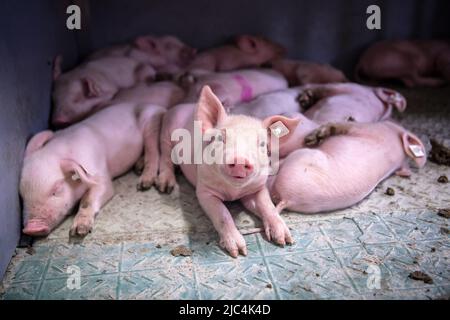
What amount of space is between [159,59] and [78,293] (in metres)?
2.83

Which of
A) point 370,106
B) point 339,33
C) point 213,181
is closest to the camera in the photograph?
point 213,181

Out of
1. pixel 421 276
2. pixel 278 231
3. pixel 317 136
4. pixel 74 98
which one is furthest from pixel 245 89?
pixel 421 276

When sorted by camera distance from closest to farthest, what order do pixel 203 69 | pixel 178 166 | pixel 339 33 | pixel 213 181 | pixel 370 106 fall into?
pixel 213 181 → pixel 178 166 → pixel 370 106 → pixel 203 69 → pixel 339 33

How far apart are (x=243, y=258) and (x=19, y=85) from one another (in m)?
1.65

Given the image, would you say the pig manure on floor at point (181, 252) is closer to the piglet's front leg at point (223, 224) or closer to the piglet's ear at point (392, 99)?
the piglet's front leg at point (223, 224)

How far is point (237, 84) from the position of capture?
375 cm

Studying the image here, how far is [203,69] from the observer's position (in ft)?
14.0

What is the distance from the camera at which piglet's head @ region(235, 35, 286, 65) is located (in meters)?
4.41

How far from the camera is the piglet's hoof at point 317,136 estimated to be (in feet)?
9.75

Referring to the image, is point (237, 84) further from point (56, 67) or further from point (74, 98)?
point (56, 67)

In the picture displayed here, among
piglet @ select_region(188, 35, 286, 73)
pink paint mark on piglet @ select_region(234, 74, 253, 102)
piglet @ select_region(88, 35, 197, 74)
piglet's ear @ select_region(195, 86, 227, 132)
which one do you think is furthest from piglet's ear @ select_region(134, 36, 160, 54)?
piglet's ear @ select_region(195, 86, 227, 132)

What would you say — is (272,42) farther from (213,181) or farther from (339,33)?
(213,181)

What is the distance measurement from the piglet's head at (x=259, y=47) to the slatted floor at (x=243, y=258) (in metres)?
2.04

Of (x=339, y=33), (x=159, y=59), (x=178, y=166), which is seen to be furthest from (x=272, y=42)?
(x=178, y=166)
